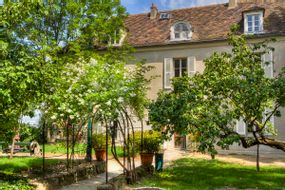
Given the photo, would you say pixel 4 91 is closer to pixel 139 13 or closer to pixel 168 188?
pixel 168 188

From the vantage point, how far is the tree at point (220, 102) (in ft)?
29.0

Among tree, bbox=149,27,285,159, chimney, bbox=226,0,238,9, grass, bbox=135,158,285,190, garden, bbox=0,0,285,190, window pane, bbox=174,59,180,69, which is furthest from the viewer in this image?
chimney, bbox=226,0,238,9

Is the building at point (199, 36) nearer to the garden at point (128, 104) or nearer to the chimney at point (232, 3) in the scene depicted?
the chimney at point (232, 3)

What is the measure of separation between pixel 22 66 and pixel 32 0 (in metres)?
1.65

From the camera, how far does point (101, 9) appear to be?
18.3 m

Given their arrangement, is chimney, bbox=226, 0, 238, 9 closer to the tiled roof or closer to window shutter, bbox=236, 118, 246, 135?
the tiled roof

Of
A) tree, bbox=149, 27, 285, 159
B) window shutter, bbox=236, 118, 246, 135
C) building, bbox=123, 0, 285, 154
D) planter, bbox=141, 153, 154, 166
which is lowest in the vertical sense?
planter, bbox=141, 153, 154, 166

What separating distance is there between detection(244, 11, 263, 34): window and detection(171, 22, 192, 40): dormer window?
11.2 feet

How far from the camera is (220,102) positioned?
10.0 m

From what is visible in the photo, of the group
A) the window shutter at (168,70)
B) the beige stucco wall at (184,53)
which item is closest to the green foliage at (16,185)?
the beige stucco wall at (184,53)

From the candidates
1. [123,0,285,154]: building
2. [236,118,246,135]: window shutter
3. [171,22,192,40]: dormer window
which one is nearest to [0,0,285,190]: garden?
[236,118,246,135]: window shutter

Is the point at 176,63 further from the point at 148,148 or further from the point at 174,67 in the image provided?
the point at 148,148

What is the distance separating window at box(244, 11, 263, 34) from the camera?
19.2 m

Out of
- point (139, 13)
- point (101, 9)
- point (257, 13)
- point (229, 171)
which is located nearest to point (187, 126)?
point (229, 171)
